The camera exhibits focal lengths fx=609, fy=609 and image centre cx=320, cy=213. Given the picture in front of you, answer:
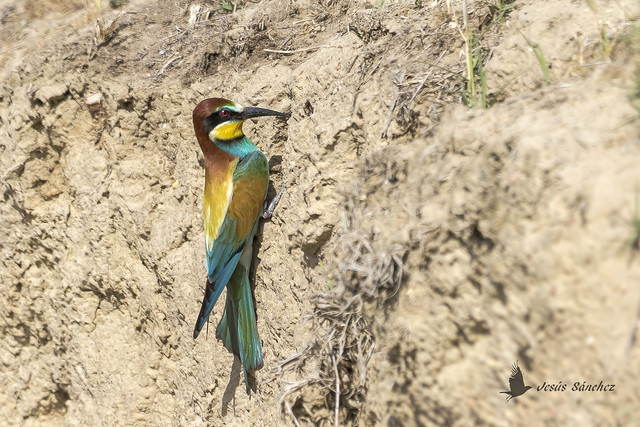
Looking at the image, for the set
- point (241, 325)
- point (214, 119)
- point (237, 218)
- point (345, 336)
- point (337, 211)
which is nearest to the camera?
point (345, 336)

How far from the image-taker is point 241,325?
9.02 ft

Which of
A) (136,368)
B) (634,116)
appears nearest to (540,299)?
(634,116)

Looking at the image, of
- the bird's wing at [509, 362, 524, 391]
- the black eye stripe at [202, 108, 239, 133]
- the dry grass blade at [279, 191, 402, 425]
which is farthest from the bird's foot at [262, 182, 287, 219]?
the bird's wing at [509, 362, 524, 391]

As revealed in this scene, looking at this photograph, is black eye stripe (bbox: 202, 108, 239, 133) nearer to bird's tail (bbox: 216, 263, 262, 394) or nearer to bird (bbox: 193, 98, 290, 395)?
bird (bbox: 193, 98, 290, 395)

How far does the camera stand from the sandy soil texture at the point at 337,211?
1.27 metres

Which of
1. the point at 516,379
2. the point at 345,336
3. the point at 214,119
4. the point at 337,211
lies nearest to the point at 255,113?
the point at 214,119

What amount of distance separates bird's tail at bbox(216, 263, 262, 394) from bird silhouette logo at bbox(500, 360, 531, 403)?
154 centimetres

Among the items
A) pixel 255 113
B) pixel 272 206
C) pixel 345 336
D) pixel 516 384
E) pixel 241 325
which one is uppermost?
pixel 516 384

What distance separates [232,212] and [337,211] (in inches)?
28.0

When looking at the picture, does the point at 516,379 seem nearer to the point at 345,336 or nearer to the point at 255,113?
the point at 345,336

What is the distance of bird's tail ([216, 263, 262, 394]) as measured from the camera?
2.70m

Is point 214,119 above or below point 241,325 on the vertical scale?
above

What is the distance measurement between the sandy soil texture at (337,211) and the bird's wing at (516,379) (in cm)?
2

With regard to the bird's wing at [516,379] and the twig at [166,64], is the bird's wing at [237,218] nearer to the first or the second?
the twig at [166,64]
